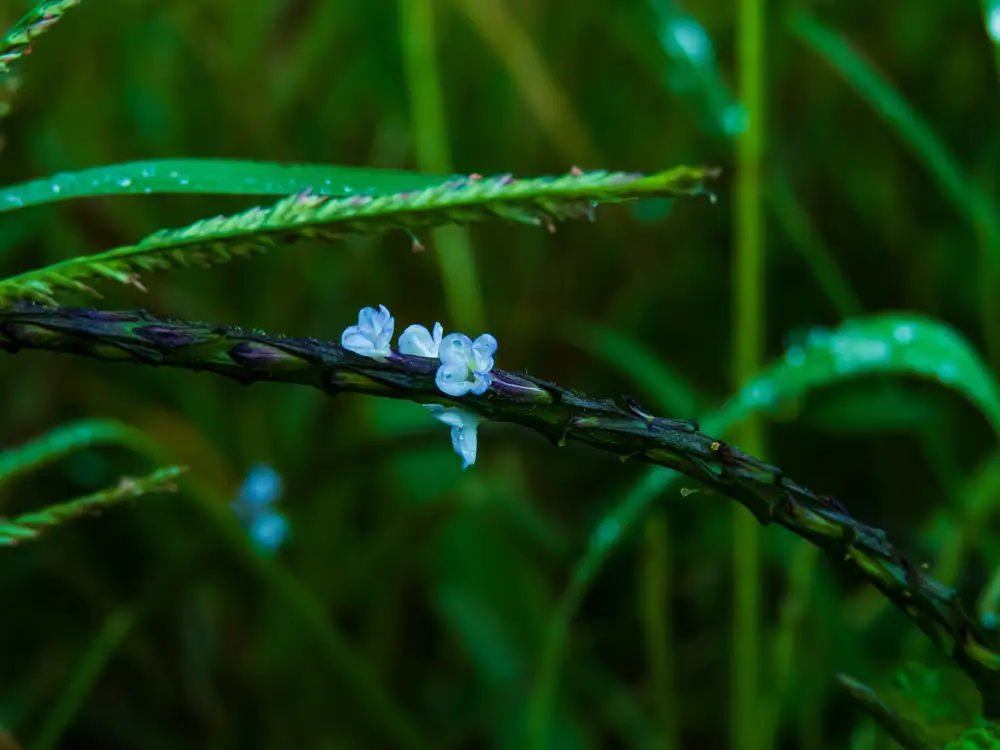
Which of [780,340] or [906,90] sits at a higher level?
[906,90]

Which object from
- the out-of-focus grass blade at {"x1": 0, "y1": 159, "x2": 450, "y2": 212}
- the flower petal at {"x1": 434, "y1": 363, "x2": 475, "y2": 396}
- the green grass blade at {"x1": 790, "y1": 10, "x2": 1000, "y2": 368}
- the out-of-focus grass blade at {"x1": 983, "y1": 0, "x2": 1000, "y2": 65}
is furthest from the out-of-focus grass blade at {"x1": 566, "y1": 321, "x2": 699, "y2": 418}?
the flower petal at {"x1": 434, "y1": 363, "x2": 475, "y2": 396}

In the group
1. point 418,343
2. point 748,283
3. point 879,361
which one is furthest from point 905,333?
point 418,343

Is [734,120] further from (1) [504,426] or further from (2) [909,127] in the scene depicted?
(1) [504,426]

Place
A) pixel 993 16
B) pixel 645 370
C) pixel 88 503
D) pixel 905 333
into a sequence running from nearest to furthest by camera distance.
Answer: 1. pixel 88 503
2. pixel 993 16
3. pixel 905 333
4. pixel 645 370

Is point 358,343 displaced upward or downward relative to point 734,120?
downward

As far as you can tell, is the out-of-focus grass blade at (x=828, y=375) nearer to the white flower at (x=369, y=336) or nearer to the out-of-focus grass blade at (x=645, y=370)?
the out-of-focus grass blade at (x=645, y=370)

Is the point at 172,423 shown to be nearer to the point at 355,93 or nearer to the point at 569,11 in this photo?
the point at 355,93

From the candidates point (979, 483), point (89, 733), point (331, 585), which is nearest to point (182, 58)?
point (331, 585)
